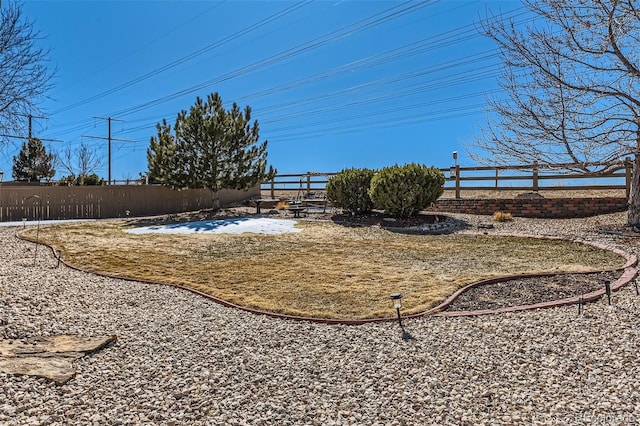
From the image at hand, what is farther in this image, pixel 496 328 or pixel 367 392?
pixel 496 328

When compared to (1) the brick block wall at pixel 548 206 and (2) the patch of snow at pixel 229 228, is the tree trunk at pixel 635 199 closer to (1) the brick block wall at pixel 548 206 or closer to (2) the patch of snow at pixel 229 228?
(1) the brick block wall at pixel 548 206

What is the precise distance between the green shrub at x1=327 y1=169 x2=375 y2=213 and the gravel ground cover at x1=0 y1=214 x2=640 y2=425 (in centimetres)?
838

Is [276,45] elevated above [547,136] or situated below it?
above

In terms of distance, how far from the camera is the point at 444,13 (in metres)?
11.5

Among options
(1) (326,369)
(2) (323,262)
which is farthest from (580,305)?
(2) (323,262)

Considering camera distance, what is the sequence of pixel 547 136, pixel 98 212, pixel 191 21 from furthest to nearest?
pixel 191 21 → pixel 98 212 → pixel 547 136

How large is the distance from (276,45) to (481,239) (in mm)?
16440

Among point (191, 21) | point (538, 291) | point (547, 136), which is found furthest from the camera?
point (191, 21)

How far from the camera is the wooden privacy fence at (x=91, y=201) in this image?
13.4 metres

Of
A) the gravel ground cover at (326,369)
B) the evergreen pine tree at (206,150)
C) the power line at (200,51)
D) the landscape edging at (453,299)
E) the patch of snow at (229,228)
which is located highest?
the power line at (200,51)

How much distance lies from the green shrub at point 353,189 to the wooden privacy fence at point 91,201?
7.42m

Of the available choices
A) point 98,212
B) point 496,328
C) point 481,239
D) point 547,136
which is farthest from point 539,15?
point 98,212

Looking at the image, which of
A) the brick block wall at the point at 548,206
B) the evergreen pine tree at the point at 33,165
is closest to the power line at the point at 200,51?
the evergreen pine tree at the point at 33,165

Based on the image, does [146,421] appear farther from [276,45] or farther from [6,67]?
[276,45]
